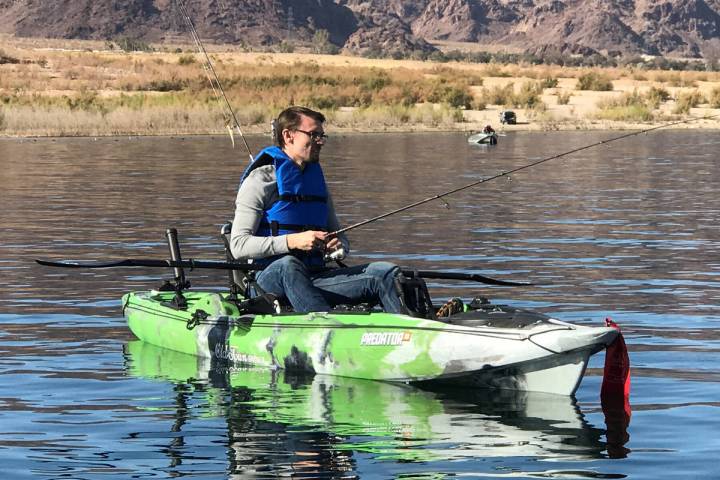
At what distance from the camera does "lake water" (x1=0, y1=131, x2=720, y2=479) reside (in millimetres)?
8250

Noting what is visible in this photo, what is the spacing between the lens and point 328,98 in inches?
2212

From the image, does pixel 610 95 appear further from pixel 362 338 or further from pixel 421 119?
pixel 362 338

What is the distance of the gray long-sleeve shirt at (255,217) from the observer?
33.9ft

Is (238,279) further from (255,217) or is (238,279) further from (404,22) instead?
(404,22)

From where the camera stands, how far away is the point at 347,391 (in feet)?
32.8

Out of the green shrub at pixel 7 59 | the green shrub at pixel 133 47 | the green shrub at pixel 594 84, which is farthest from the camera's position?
the green shrub at pixel 133 47

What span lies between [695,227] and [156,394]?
39.8 feet

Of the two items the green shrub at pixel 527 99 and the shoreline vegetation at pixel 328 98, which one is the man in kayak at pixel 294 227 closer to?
the shoreline vegetation at pixel 328 98

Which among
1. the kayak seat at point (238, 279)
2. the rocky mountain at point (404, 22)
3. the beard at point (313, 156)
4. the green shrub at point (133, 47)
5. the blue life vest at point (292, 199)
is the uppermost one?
the rocky mountain at point (404, 22)

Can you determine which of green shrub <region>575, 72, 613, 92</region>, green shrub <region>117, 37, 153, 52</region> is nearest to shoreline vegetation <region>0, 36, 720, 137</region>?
green shrub <region>575, 72, 613, 92</region>

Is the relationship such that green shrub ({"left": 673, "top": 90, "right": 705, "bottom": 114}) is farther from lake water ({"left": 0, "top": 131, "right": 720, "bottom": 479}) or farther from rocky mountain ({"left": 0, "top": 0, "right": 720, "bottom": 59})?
rocky mountain ({"left": 0, "top": 0, "right": 720, "bottom": 59})

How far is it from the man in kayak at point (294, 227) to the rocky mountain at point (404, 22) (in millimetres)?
121233

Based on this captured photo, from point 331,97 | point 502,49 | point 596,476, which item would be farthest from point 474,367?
point 502,49

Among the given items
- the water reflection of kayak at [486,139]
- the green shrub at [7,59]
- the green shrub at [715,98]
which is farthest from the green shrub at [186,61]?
the water reflection of kayak at [486,139]
